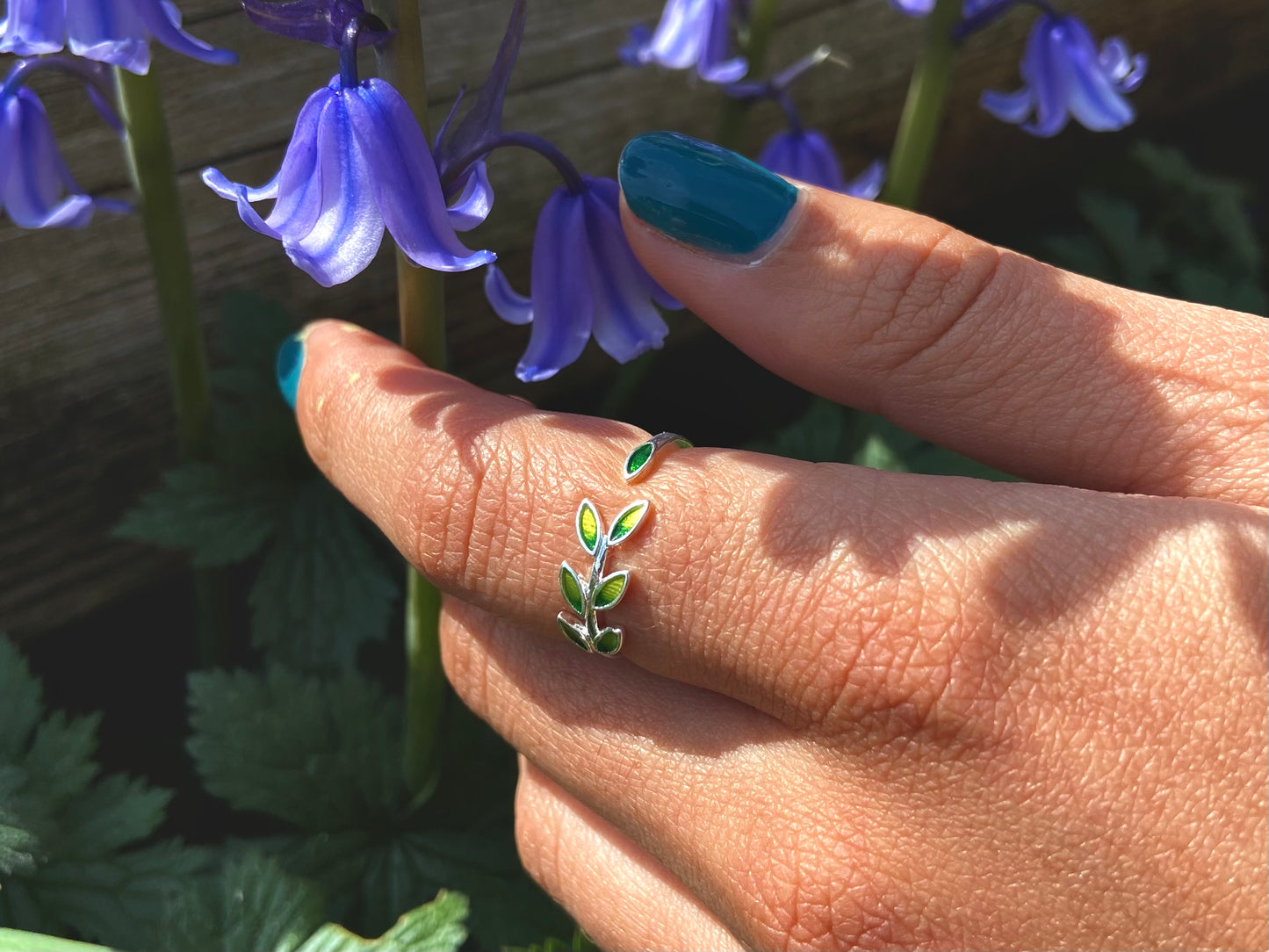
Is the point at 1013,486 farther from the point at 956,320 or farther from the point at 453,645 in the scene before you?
the point at 453,645

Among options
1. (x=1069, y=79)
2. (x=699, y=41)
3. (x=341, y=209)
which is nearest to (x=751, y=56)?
(x=699, y=41)

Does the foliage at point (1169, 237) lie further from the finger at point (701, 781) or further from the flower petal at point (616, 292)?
the finger at point (701, 781)

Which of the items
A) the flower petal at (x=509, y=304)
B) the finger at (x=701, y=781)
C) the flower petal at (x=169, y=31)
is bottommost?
the finger at (x=701, y=781)

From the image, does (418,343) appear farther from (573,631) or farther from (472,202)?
(573,631)

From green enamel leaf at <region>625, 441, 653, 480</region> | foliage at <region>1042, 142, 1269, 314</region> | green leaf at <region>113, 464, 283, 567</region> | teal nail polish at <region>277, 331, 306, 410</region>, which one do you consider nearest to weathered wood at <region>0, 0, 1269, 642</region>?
green leaf at <region>113, 464, 283, 567</region>

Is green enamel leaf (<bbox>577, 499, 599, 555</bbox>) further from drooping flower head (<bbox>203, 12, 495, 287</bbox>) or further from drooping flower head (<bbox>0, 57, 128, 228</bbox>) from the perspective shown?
drooping flower head (<bbox>0, 57, 128, 228</bbox>)

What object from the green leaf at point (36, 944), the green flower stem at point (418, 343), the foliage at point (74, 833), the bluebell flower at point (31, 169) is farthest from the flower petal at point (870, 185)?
the green leaf at point (36, 944)
